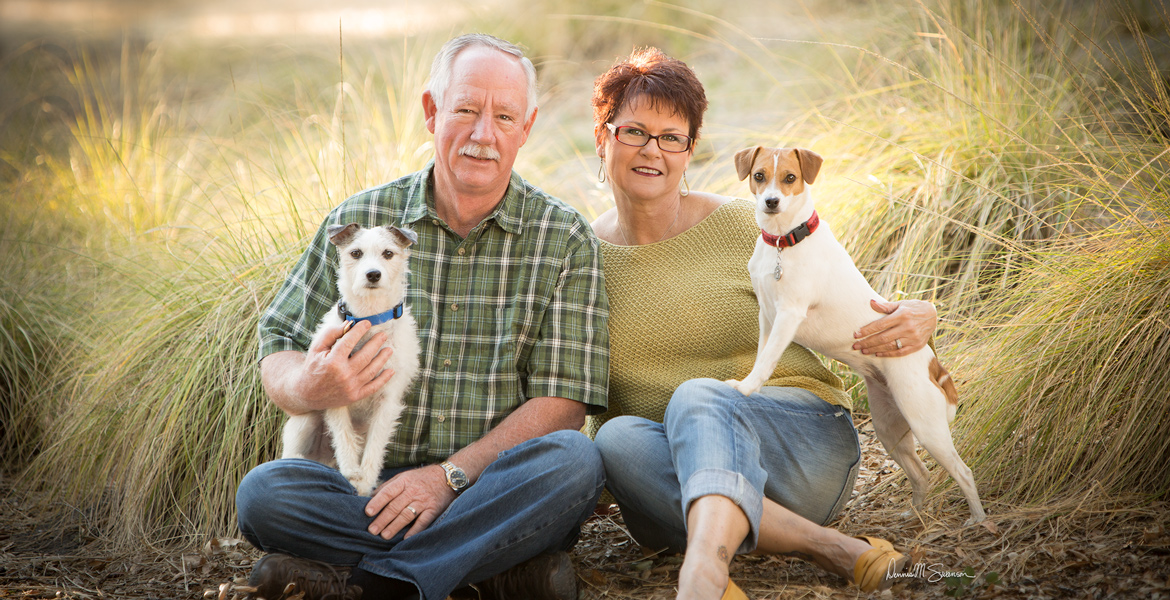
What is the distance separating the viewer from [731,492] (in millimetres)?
2182

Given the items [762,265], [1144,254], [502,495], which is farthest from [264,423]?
[1144,254]

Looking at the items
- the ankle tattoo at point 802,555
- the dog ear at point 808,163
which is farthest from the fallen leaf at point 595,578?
the dog ear at point 808,163

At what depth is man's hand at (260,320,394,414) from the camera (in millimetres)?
2396

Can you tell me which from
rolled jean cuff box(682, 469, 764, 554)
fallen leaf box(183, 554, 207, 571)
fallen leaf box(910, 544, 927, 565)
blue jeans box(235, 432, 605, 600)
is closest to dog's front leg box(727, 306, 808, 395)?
rolled jean cuff box(682, 469, 764, 554)

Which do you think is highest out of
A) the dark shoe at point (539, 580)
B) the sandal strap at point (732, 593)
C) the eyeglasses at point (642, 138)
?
the eyeglasses at point (642, 138)

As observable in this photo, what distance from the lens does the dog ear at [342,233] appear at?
2502 millimetres

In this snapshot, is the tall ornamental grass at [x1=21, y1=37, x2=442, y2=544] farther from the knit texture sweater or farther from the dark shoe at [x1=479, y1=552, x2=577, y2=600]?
the knit texture sweater

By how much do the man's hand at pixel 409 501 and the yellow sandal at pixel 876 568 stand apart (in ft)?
4.28

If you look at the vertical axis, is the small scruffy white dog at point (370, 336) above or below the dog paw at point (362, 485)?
above

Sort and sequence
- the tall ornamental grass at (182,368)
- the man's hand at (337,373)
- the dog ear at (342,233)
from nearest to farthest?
the man's hand at (337,373) → the dog ear at (342,233) → the tall ornamental grass at (182,368)

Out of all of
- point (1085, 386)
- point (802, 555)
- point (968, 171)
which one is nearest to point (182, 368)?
point (802, 555)

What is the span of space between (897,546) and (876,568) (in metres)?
0.48

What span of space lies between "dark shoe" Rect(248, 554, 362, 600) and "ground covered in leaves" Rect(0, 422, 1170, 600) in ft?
1.18

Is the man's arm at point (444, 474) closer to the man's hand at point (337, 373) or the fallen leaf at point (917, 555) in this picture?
the man's hand at point (337, 373)
